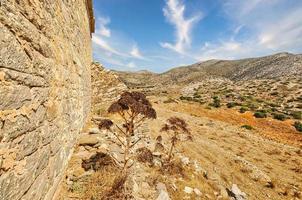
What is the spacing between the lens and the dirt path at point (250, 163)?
9633 millimetres

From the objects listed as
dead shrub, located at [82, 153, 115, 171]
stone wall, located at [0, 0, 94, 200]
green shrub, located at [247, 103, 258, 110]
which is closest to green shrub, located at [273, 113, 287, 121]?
green shrub, located at [247, 103, 258, 110]

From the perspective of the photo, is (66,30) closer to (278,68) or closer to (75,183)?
(75,183)

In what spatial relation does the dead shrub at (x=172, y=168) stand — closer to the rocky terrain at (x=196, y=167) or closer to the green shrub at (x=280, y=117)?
the rocky terrain at (x=196, y=167)

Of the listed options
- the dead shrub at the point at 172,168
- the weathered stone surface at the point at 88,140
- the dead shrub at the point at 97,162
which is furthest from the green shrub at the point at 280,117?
the dead shrub at the point at 97,162

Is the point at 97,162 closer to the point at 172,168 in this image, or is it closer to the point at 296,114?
the point at 172,168

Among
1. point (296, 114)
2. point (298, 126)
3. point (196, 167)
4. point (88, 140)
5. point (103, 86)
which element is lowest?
point (298, 126)

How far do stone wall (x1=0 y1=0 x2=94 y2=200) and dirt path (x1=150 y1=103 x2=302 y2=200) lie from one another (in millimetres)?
6475

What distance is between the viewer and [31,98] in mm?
3053

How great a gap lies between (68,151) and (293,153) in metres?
15.8

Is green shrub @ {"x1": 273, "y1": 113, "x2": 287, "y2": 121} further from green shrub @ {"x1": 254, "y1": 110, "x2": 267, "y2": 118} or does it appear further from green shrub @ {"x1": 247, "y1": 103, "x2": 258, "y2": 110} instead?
green shrub @ {"x1": 247, "y1": 103, "x2": 258, "y2": 110}

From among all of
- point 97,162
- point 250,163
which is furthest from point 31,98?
point 250,163

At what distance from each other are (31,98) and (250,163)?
12289 millimetres

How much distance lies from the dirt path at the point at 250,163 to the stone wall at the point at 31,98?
255 inches

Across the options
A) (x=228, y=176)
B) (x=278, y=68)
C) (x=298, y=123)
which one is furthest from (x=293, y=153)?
(x=278, y=68)
